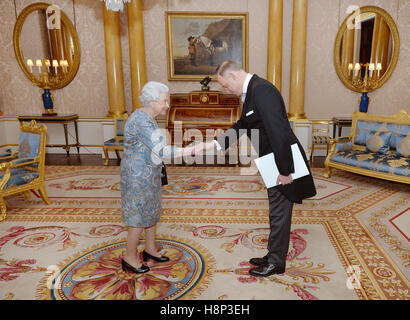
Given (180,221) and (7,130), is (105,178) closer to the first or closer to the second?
(180,221)

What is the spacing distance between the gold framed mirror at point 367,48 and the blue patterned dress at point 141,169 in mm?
6008

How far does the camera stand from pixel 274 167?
2.36 m

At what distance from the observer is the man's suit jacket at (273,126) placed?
7.06 ft

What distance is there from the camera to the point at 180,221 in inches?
144

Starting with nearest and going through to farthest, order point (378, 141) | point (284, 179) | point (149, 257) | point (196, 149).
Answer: point (284, 179)
point (196, 149)
point (149, 257)
point (378, 141)

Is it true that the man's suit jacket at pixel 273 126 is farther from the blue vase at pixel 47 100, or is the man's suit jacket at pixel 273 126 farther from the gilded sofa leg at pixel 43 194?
the blue vase at pixel 47 100

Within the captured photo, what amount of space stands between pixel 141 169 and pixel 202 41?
5397 mm

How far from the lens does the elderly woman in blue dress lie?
7.57 feet

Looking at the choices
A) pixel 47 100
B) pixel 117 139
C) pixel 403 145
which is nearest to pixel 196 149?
pixel 403 145

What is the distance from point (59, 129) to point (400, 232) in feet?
23.8

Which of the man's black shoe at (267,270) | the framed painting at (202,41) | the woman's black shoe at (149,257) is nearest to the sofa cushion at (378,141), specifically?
the framed painting at (202,41)

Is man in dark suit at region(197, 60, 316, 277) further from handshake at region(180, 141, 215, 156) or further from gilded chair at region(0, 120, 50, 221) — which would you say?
gilded chair at region(0, 120, 50, 221)

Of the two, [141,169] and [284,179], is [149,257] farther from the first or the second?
[284,179]

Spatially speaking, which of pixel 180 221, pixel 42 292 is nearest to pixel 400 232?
pixel 180 221
